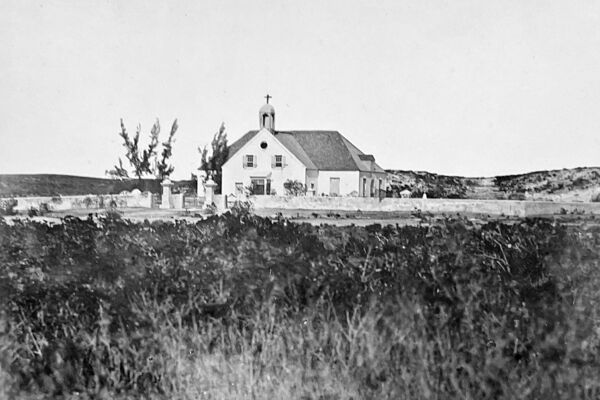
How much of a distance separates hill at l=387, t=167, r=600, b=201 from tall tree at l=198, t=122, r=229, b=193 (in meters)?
1.38

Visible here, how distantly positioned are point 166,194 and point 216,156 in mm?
516

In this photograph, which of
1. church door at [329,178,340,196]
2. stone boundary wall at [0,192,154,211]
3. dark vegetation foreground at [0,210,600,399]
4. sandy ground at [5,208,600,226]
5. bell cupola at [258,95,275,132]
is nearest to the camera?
dark vegetation foreground at [0,210,600,399]

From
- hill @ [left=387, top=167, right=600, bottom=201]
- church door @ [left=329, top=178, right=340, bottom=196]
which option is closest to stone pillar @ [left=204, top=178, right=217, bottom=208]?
church door @ [left=329, top=178, right=340, bottom=196]

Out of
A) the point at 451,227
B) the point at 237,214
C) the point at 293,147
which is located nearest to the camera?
the point at 451,227

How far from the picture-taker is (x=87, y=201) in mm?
5016

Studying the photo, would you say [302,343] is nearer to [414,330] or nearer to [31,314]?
[414,330]

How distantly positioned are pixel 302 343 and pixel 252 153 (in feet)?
5.79

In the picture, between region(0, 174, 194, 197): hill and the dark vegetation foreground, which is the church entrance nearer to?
region(0, 174, 194, 197): hill

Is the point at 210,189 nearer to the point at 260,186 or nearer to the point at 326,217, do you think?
the point at 260,186

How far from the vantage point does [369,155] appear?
16.6 ft

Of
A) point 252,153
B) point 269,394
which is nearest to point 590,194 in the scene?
point 252,153

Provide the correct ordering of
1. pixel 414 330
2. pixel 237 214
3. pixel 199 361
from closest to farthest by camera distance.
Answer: pixel 414 330
pixel 199 361
pixel 237 214

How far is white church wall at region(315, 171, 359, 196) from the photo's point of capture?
4.96 m

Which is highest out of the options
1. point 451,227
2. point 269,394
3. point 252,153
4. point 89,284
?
point 252,153
